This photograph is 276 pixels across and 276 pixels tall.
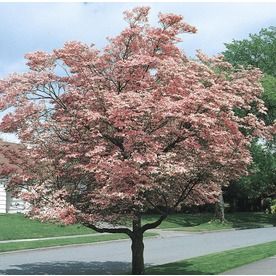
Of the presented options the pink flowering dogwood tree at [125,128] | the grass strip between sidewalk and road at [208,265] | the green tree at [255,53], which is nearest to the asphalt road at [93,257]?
the grass strip between sidewalk and road at [208,265]

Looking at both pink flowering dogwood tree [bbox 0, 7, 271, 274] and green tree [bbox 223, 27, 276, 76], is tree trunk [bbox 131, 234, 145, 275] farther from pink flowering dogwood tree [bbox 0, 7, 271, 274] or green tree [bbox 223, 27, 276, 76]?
green tree [bbox 223, 27, 276, 76]

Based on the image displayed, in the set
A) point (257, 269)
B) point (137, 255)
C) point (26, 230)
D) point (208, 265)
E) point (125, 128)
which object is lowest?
point (257, 269)

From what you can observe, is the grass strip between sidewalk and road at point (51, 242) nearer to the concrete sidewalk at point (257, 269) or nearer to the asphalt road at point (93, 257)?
the asphalt road at point (93, 257)

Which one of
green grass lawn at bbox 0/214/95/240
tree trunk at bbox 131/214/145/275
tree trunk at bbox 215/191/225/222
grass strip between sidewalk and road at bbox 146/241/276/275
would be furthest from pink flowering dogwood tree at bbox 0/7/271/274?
tree trunk at bbox 215/191/225/222

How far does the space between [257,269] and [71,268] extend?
5825mm

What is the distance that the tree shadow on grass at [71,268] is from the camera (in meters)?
15.2

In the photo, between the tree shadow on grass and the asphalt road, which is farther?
the asphalt road

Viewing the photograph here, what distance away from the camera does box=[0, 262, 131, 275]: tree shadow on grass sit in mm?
15242

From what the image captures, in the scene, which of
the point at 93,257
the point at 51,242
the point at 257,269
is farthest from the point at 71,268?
the point at 51,242

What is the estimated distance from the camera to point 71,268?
16625mm

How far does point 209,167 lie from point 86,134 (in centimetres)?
303

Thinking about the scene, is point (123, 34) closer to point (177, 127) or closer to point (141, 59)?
point (141, 59)

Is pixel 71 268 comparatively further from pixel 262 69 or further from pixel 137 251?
pixel 262 69

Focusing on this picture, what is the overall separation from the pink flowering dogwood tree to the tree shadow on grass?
100 inches
